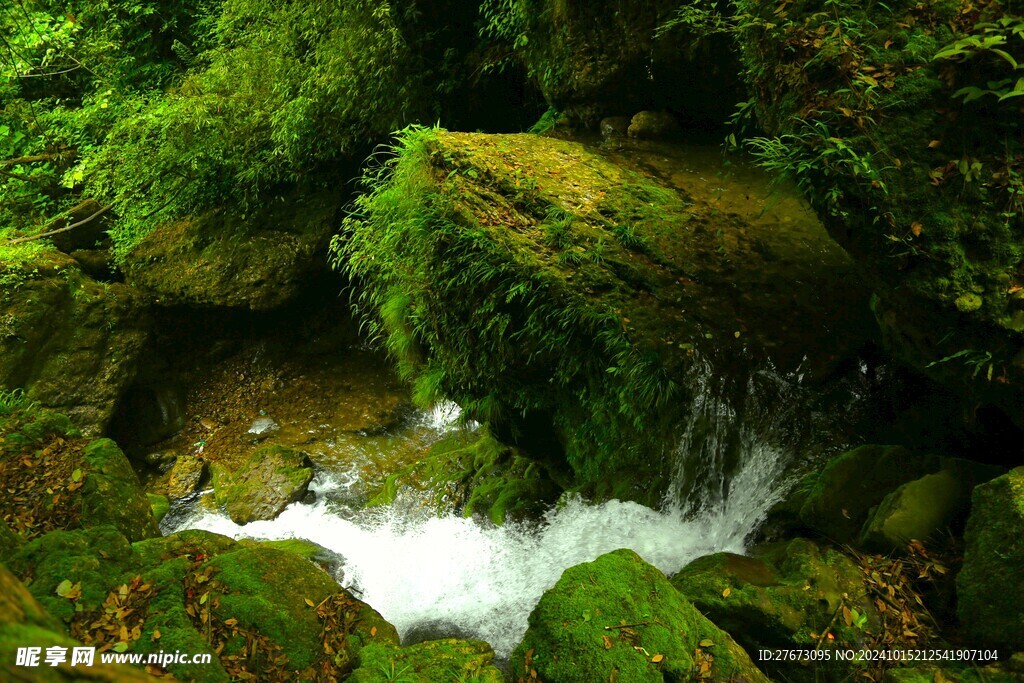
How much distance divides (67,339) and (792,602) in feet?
30.4

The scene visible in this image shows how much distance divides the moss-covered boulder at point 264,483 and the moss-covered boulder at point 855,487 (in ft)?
18.6

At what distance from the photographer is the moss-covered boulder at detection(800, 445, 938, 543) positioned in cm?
387

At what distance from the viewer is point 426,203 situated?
4.99 metres

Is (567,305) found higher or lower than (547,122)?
lower

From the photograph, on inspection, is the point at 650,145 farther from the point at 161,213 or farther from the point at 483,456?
the point at 161,213

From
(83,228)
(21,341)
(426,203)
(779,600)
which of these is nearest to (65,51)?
(83,228)

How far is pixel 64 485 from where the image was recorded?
442 cm

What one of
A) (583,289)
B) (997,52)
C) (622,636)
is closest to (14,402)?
(583,289)

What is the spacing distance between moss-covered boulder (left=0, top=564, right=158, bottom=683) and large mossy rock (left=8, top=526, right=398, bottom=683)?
77.4 inches

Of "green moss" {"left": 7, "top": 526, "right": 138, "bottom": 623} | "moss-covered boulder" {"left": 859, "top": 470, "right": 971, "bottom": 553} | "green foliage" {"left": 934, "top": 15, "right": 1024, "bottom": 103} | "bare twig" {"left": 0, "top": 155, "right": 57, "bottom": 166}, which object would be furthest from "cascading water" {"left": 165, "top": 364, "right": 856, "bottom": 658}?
"bare twig" {"left": 0, "top": 155, "right": 57, "bottom": 166}

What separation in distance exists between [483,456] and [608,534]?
6.97 feet

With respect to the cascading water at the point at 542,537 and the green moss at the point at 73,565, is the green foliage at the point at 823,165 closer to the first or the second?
the cascading water at the point at 542,537

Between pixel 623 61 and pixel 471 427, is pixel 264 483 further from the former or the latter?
pixel 623 61

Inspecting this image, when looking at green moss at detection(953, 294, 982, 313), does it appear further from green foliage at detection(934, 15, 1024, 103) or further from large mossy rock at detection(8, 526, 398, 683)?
large mossy rock at detection(8, 526, 398, 683)
